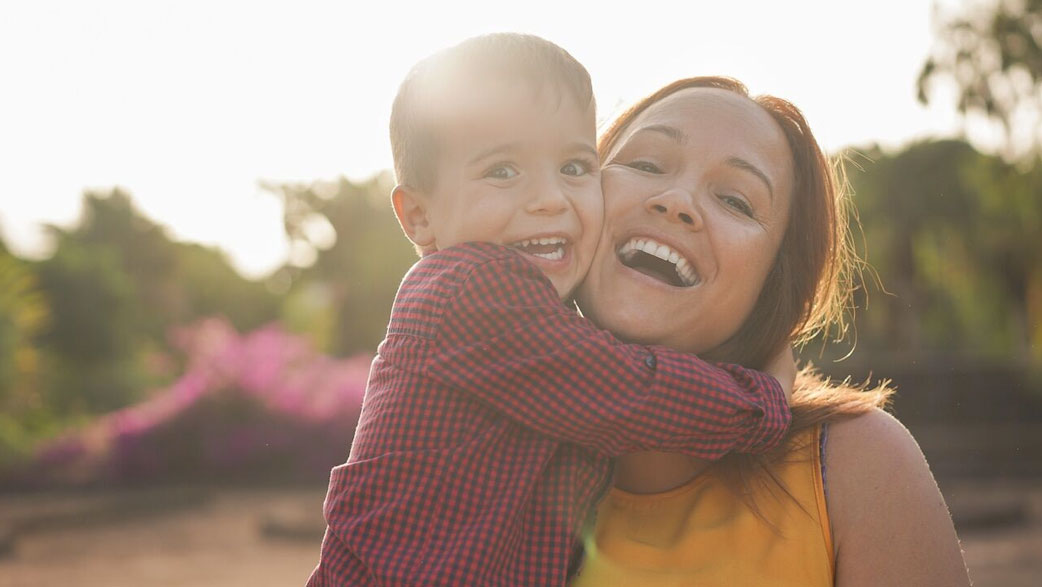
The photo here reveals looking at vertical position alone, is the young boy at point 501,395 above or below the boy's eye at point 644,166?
below

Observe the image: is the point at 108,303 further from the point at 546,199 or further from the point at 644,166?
the point at 546,199

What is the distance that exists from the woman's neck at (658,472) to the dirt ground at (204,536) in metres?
7.75

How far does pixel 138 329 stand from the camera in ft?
143

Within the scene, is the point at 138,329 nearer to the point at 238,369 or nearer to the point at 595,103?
the point at 238,369

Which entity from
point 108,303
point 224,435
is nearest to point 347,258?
point 108,303

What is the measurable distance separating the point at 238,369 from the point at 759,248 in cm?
1448

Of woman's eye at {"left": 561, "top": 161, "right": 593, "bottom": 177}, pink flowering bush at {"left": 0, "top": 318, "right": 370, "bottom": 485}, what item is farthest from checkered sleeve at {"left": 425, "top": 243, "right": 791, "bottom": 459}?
pink flowering bush at {"left": 0, "top": 318, "right": 370, "bottom": 485}

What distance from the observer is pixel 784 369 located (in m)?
2.59

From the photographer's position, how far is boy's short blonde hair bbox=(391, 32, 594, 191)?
2.38m

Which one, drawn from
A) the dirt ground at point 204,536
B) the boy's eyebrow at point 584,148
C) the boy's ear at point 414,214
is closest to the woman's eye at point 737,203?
the boy's eyebrow at point 584,148

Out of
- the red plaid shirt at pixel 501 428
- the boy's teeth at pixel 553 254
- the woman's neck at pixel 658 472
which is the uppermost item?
the boy's teeth at pixel 553 254

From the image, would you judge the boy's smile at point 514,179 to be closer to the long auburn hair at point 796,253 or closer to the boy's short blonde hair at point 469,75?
the boy's short blonde hair at point 469,75

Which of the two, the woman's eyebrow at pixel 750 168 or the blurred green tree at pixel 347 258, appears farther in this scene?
the blurred green tree at pixel 347 258

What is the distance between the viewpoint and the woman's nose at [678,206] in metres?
2.39
